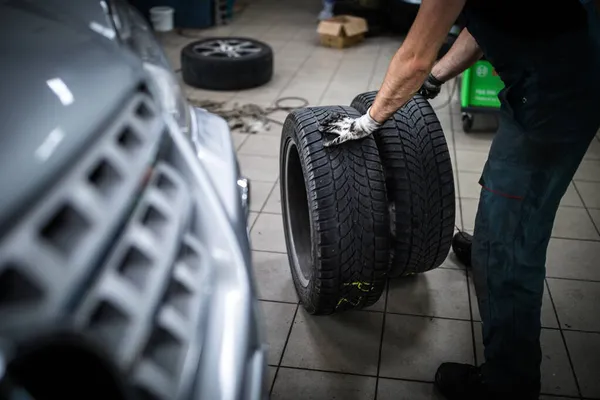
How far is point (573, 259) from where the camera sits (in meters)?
2.31

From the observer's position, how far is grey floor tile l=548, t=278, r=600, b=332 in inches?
76.5

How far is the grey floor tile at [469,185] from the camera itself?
2831 millimetres

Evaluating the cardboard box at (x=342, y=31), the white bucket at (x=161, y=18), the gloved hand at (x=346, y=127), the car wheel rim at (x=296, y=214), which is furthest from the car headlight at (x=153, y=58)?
the white bucket at (x=161, y=18)

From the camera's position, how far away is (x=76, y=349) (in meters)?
0.68

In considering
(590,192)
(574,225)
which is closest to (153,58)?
(574,225)

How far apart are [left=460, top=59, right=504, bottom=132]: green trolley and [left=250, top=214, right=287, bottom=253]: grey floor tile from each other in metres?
1.64

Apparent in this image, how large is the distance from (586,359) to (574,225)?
954 millimetres

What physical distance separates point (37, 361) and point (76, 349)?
0.04m

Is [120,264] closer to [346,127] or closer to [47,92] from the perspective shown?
[47,92]

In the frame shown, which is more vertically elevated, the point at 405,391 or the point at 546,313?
the point at 405,391

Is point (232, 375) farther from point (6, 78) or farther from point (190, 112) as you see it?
point (190, 112)

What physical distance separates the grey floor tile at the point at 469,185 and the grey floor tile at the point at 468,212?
6cm

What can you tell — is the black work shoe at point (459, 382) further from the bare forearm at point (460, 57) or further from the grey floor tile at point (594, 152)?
the grey floor tile at point (594, 152)

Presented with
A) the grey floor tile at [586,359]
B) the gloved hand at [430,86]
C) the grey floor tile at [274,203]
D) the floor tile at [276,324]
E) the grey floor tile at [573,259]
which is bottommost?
the grey floor tile at [573,259]
